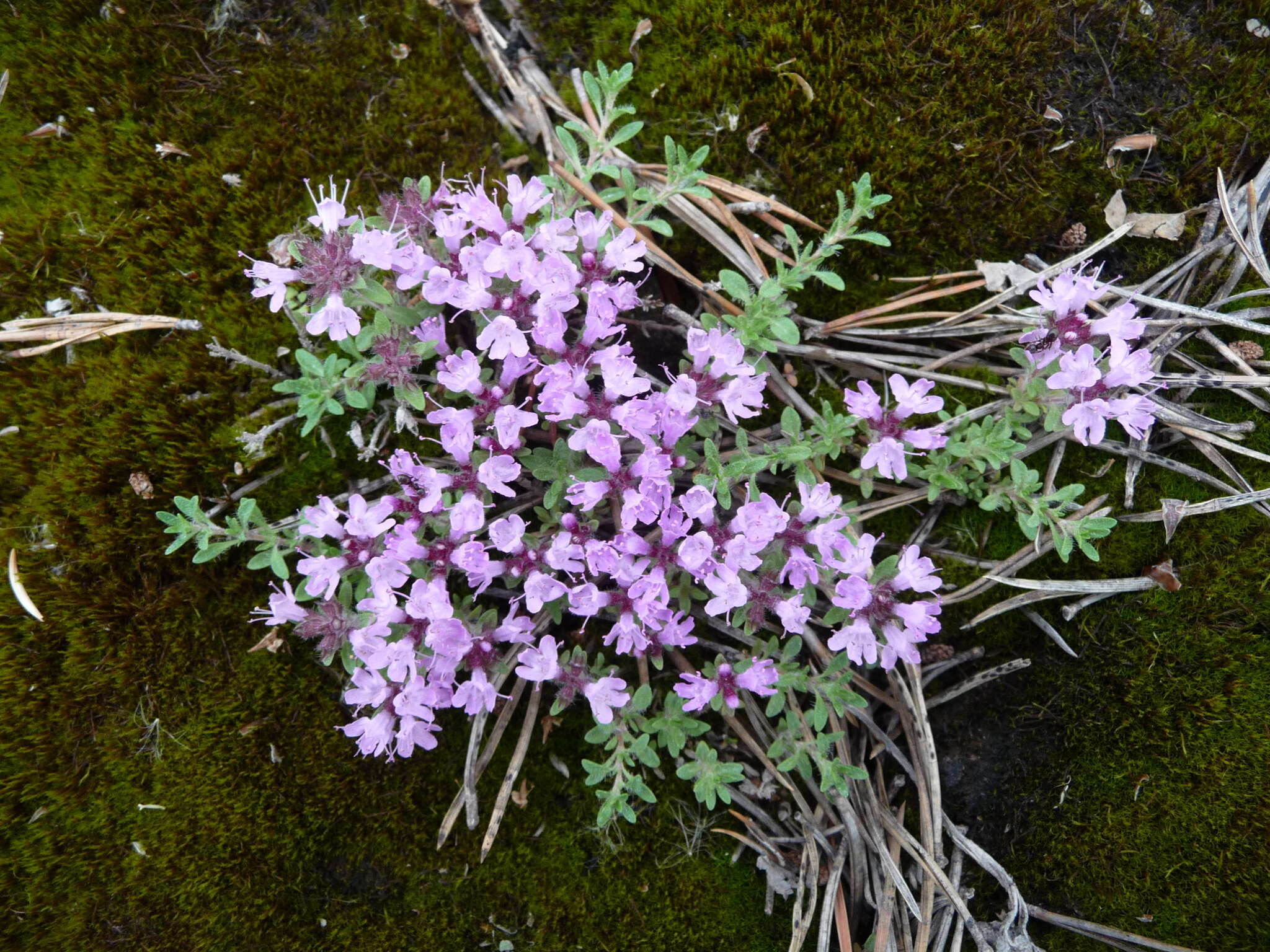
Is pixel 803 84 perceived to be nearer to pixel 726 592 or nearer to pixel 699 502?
pixel 699 502

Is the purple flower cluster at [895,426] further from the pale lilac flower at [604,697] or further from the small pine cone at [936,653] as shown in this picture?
the pale lilac flower at [604,697]

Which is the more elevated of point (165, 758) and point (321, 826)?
point (165, 758)

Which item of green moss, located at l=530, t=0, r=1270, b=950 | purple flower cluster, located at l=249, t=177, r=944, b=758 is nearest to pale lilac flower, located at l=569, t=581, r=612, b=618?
purple flower cluster, located at l=249, t=177, r=944, b=758

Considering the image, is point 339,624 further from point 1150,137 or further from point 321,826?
point 1150,137

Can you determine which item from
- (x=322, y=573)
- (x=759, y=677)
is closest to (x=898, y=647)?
(x=759, y=677)

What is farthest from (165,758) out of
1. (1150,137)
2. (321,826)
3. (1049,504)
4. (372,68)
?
(1150,137)

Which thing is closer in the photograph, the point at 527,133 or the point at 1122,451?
the point at 1122,451

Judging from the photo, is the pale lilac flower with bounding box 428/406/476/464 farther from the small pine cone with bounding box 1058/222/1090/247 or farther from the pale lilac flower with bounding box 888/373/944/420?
the small pine cone with bounding box 1058/222/1090/247
